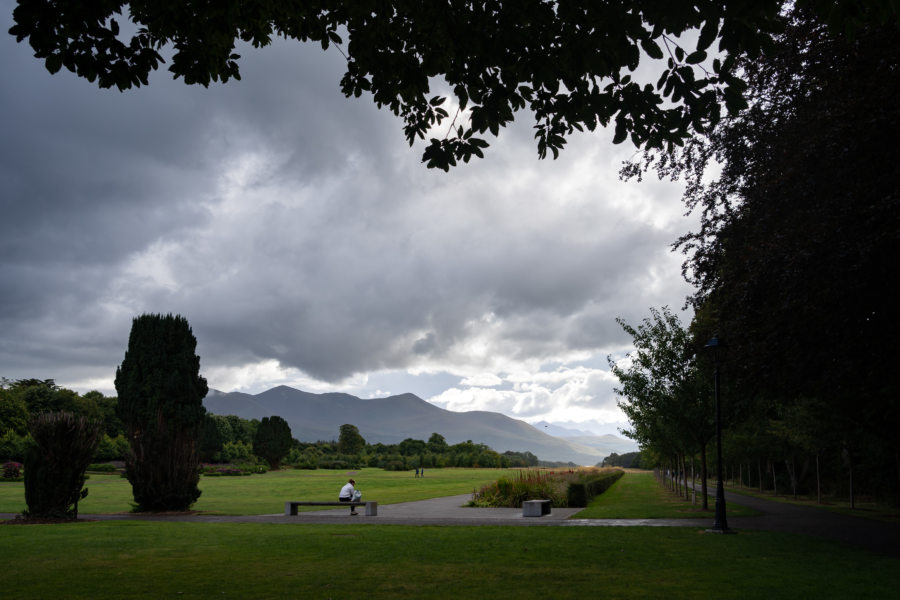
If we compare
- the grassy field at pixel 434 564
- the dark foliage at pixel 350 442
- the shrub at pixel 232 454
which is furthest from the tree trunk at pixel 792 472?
the dark foliage at pixel 350 442

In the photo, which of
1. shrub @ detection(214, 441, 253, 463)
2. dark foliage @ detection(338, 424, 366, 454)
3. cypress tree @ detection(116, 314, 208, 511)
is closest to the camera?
cypress tree @ detection(116, 314, 208, 511)

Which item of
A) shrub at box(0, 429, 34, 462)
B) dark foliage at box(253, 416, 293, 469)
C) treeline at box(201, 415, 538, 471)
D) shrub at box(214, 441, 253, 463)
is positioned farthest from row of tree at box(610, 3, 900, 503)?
dark foliage at box(253, 416, 293, 469)

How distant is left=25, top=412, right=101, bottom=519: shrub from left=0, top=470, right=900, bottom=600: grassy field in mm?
3603

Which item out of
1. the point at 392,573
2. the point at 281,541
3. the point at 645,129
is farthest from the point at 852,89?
the point at 281,541

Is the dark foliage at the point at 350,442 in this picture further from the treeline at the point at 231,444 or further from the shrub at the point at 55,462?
the shrub at the point at 55,462

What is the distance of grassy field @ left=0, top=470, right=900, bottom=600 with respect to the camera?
8.90 metres

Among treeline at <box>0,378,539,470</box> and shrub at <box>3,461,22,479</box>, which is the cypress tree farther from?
treeline at <box>0,378,539,470</box>

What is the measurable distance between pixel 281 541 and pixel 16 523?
34.6 ft

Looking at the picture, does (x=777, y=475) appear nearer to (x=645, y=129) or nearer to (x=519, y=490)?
(x=519, y=490)

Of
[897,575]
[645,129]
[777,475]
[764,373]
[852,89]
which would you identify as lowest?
[777,475]

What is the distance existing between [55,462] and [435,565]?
1559 centimetres

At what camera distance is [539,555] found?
12.3 metres

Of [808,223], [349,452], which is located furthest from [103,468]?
[808,223]

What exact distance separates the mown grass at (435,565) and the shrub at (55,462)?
404 cm
